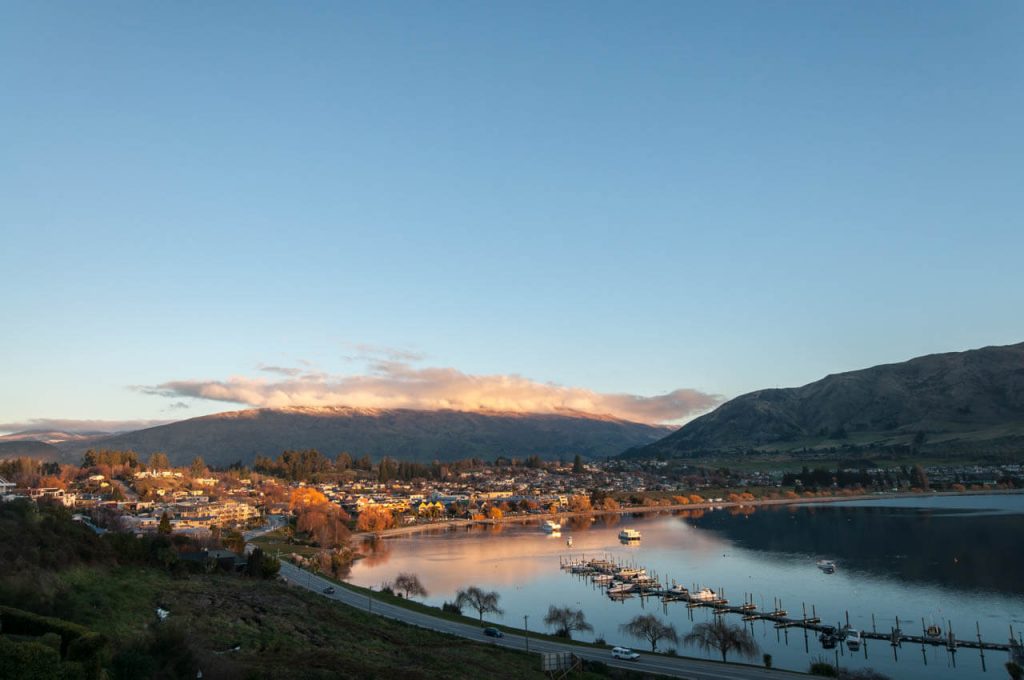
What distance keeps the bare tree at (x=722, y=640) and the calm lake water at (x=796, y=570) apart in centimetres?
139

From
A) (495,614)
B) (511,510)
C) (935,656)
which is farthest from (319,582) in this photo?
(511,510)

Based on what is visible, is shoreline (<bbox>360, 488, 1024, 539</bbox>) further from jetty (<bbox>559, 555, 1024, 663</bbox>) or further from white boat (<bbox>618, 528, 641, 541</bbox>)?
jetty (<bbox>559, 555, 1024, 663</bbox>)

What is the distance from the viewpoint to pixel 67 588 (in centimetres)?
2680

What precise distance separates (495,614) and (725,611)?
64.2ft

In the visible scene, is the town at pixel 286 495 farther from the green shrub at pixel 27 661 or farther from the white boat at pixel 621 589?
the green shrub at pixel 27 661

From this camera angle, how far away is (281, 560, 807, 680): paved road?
35.8 meters

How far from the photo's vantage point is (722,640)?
145 feet

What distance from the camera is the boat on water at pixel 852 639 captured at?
4791 cm

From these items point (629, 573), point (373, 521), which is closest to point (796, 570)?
point (629, 573)

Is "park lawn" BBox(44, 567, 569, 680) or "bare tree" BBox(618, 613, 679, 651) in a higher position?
"park lawn" BBox(44, 567, 569, 680)

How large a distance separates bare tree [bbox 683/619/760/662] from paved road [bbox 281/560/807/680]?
19.4 feet

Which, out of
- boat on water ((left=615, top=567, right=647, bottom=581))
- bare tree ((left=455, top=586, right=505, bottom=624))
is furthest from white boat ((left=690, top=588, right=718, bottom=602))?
bare tree ((left=455, top=586, right=505, bottom=624))

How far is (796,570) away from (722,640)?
137 ft

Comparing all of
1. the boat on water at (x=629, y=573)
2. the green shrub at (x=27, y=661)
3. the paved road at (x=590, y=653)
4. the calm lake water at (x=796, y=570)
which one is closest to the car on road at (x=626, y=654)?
the paved road at (x=590, y=653)
